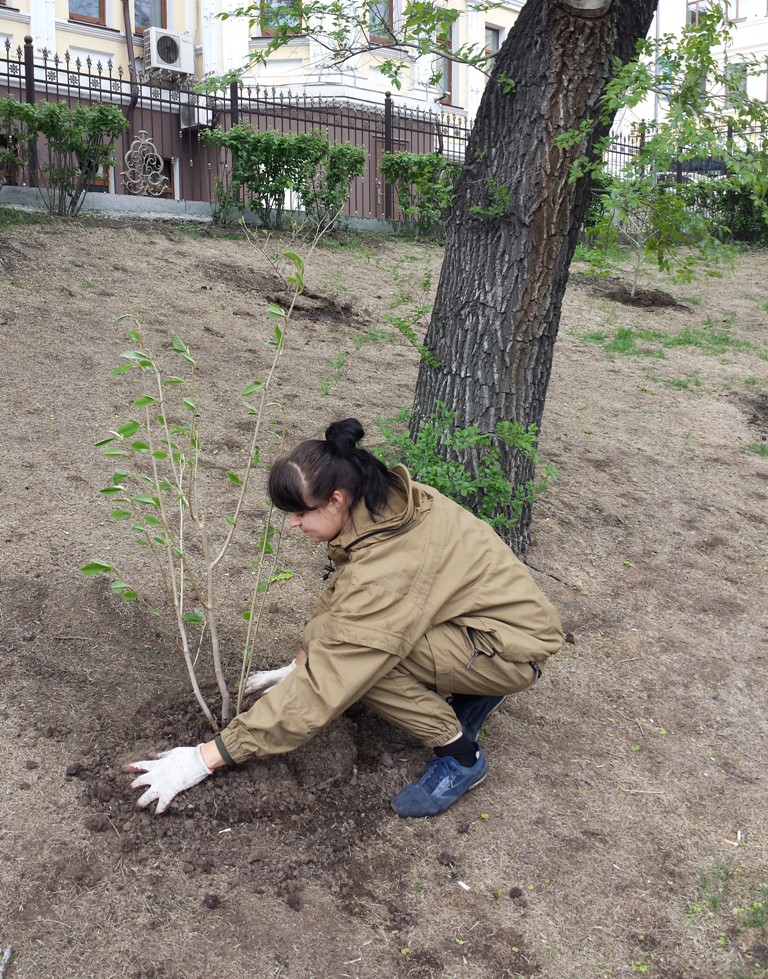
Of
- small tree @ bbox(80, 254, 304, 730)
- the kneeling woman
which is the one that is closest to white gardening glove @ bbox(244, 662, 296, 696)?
small tree @ bbox(80, 254, 304, 730)

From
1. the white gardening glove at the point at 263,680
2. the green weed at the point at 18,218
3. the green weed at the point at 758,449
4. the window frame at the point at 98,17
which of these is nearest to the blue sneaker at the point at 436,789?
the white gardening glove at the point at 263,680

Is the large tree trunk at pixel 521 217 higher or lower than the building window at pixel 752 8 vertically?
lower

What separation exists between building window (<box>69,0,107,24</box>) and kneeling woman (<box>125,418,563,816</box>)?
18059mm

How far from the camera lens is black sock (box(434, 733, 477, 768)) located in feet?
8.46

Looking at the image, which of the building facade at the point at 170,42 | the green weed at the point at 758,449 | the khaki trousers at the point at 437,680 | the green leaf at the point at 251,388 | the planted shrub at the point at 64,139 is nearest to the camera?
the green leaf at the point at 251,388

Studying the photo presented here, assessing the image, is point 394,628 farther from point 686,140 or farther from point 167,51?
point 167,51

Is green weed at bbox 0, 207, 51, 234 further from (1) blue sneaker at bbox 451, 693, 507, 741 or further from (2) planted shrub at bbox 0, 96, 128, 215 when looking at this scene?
(1) blue sneaker at bbox 451, 693, 507, 741

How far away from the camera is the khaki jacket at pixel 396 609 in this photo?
2279mm

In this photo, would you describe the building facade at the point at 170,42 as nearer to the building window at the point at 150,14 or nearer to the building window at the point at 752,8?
the building window at the point at 150,14

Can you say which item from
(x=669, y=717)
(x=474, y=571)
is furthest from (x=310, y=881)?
(x=669, y=717)

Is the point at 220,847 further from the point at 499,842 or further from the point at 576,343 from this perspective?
the point at 576,343

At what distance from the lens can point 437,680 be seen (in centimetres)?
252

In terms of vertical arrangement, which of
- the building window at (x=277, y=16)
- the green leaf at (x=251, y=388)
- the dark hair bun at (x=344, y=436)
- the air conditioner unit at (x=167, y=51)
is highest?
the air conditioner unit at (x=167, y=51)

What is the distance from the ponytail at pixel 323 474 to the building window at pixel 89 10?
59.1 ft
